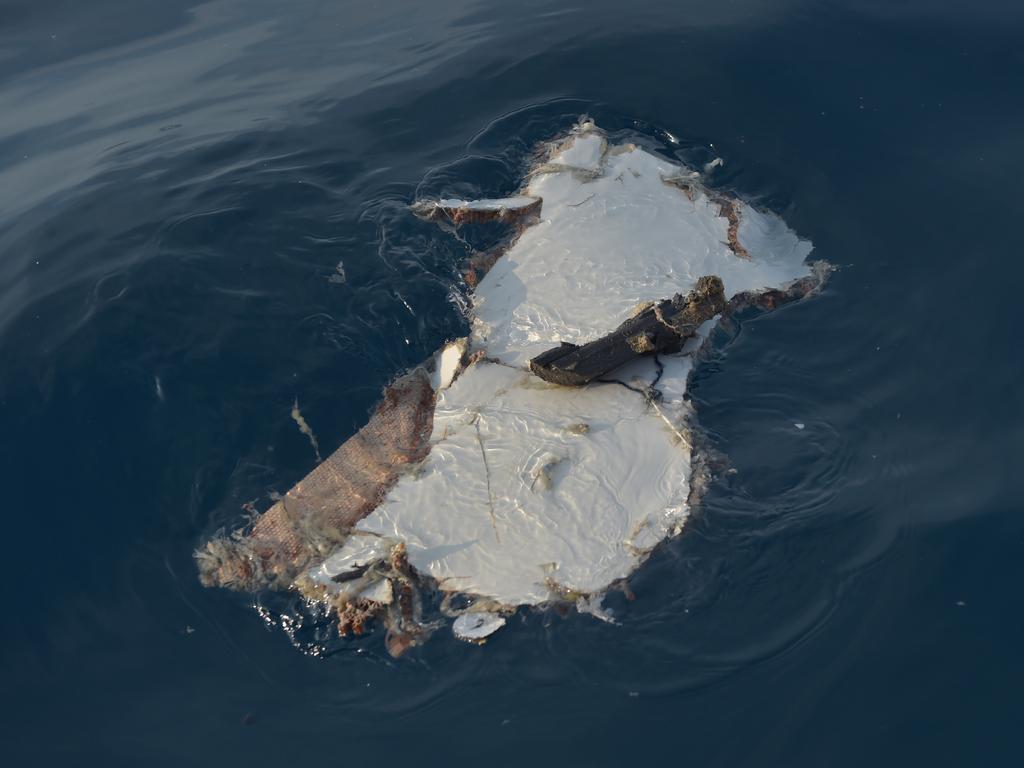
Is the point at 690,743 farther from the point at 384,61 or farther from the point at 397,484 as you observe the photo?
the point at 384,61

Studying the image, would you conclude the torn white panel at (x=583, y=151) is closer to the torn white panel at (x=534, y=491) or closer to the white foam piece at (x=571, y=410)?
the white foam piece at (x=571, y=410)

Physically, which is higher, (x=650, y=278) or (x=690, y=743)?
(x=650, y=278)

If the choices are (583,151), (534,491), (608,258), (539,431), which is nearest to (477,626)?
(534,491)

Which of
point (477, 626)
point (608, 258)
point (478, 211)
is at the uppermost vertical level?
point (478, 211)

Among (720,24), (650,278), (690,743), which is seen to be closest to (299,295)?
(650,278)

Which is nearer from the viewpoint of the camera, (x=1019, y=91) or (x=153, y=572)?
(x=153, y=572)

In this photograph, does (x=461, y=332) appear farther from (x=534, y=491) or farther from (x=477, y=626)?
(x=477, y=626)

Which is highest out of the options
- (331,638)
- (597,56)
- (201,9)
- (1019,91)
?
(201,9)
